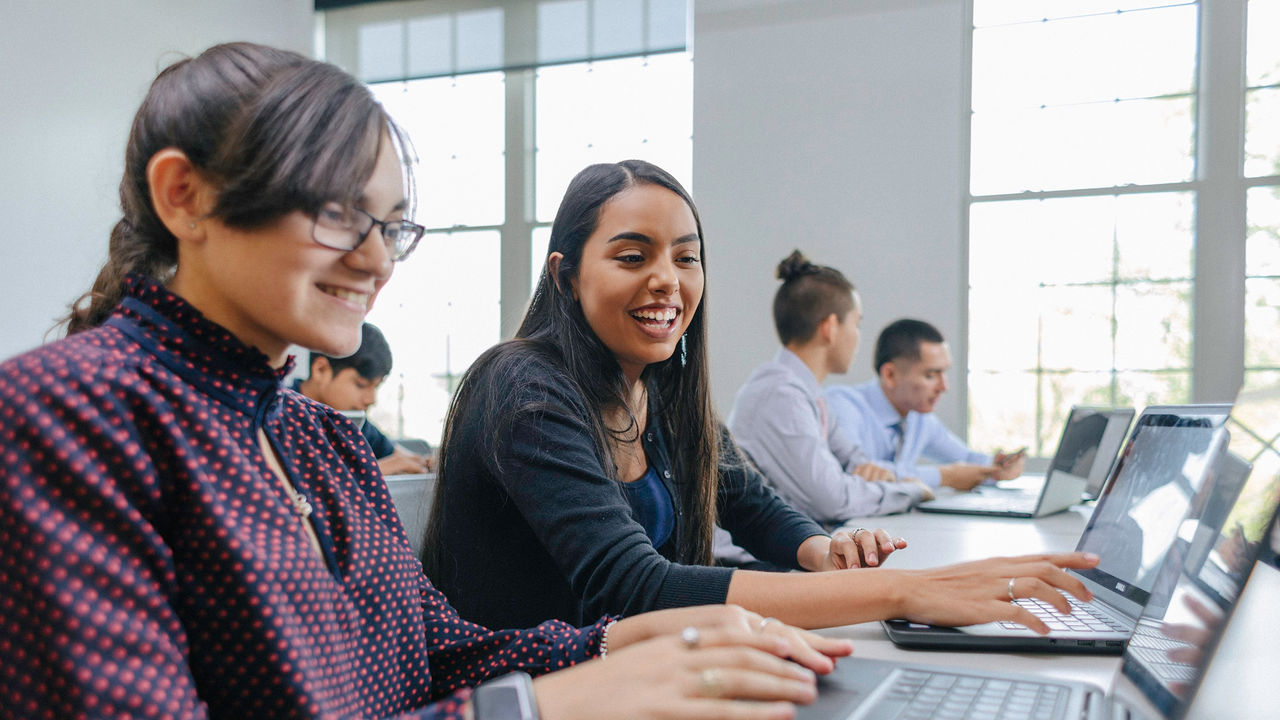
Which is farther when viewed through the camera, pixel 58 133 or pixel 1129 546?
pixel 58 133

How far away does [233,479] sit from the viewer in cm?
71

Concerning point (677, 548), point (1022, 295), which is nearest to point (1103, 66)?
point (1022, 295)

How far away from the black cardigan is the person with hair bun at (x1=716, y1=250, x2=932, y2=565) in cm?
108

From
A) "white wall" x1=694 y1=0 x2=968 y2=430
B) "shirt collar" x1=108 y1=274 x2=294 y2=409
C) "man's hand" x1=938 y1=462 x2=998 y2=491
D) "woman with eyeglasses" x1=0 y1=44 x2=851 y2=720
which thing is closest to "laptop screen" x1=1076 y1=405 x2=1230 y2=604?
"woman with eyeglasses" x1=0 y1=44 x2=851 y2=720

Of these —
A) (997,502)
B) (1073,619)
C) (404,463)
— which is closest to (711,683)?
(1073,619)

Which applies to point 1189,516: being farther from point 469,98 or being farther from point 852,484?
point 469,98

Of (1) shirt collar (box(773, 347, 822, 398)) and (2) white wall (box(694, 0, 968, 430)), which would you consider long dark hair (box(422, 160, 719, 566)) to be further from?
(2) white wall (box(694, 0, 968, 430))

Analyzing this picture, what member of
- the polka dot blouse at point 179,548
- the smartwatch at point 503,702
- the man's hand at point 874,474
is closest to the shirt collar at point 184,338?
the polka dot blouse at point 179,548

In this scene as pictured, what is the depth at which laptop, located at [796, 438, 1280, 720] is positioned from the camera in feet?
2.17

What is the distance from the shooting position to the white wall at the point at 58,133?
4559 mm

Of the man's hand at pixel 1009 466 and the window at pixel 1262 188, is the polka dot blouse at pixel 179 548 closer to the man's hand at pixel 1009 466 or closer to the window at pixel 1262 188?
the man's hand at pixel 1009 466

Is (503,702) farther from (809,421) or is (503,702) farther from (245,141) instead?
(809,421)

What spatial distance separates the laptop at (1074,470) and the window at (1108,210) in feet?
7.66

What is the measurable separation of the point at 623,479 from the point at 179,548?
0.88 metres
